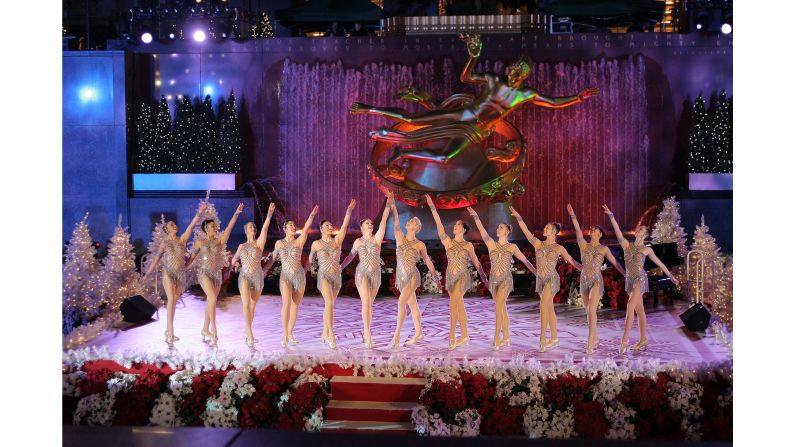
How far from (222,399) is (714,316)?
5650 mm

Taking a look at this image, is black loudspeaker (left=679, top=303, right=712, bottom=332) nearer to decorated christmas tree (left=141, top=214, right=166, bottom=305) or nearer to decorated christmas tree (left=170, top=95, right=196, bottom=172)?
decorated christmas tree (left=141, top=214, right=166, bottom=305)

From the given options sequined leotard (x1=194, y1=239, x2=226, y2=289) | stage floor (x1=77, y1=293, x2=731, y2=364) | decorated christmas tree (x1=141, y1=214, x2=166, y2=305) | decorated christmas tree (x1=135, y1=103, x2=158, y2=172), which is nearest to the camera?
stage floor (x1=77, y1=293, x2=731, y2=364)

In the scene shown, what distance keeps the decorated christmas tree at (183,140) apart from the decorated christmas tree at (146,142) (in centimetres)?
33

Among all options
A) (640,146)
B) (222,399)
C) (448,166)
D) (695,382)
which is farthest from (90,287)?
(640,146)

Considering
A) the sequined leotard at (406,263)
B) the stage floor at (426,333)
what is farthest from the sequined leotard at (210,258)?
the sequined leotard at (406,263)

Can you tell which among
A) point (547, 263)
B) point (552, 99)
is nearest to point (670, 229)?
point (552, 99)

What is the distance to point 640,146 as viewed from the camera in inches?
664

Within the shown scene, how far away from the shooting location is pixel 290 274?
9.62 meters

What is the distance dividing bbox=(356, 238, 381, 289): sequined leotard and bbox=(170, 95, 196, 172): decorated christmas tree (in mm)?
7861

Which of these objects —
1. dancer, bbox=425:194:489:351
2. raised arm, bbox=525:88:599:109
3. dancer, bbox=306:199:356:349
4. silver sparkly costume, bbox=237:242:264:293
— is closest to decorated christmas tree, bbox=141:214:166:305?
silver sparkly costume, bbox=237:242:264:293

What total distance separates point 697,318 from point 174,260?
569cm

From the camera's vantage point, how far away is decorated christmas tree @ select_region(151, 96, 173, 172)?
1645 cm

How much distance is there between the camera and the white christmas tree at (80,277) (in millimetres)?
10750

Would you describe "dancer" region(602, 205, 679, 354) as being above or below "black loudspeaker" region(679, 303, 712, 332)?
above
